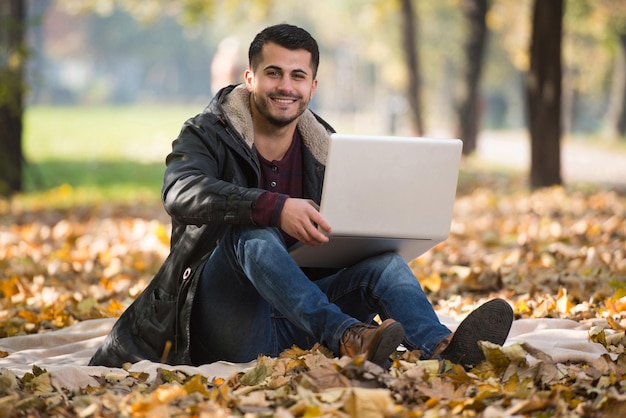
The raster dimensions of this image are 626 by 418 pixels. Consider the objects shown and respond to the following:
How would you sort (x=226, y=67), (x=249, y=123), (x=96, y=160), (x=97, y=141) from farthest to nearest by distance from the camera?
(x=97, y=141), (x=96, y=160), (x=226, y=67), (x=249, y=123)

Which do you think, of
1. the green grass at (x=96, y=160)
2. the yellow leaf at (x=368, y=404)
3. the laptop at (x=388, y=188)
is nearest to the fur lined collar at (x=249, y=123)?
the laptop at (x=388, y=188)

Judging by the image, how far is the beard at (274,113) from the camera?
4.12 metres

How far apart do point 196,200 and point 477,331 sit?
3.55 ft

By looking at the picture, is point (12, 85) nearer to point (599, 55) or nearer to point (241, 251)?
point (241, 251)

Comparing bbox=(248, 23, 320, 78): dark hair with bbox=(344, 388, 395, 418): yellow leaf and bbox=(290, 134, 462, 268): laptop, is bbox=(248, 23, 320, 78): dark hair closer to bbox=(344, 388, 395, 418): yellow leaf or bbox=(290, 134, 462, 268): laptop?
bbox=(290, 134, 462, 268): laptop

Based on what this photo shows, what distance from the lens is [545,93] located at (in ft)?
39.4

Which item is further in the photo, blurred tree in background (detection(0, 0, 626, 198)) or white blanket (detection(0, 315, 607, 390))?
blurred tree in background (detection(0, 0, 626, 198))

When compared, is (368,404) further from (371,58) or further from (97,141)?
(371,58)

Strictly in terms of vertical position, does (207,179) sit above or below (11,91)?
below

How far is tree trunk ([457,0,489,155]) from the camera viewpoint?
1861 centimetres

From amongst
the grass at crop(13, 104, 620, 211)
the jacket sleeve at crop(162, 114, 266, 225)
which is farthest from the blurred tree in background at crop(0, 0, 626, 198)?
the jacket sleeve at crop(162, 114, 266, 225)

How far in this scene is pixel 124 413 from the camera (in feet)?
10.3

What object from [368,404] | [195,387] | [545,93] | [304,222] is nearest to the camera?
[368,404]

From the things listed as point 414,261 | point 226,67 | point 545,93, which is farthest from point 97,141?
point 414,261
